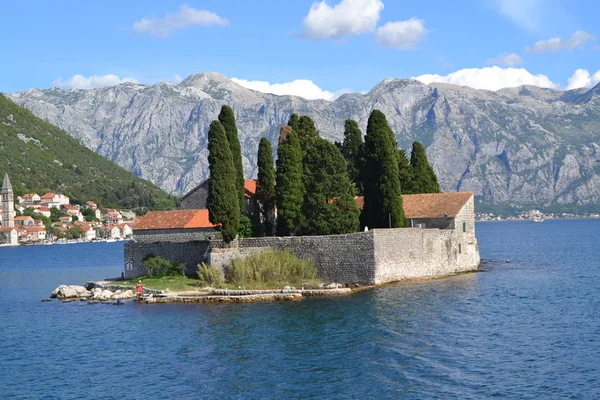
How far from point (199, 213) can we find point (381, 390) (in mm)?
32605

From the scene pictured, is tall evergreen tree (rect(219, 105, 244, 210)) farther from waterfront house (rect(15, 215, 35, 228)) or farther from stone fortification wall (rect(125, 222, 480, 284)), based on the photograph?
waterfront house (rect(15, 215, 35, 228))

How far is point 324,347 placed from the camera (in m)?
31.7

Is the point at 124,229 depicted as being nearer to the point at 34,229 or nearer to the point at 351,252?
the point at 34,229

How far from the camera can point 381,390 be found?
25344mm

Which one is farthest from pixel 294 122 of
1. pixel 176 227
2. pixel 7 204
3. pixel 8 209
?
pixel 8 209

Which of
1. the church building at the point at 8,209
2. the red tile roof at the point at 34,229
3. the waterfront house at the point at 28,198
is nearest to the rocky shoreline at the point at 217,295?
the church building at the point at 8,209

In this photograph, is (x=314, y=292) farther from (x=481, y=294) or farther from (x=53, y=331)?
(x=53, y=331)

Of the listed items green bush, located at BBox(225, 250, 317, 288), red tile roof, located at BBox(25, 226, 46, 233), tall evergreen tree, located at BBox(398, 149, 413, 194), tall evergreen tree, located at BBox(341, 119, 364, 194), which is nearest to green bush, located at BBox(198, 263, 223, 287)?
green bush, located at BBox(225, 250, 317, 288)

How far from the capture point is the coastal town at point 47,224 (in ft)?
610

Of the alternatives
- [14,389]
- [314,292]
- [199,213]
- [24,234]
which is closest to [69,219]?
[24,234]

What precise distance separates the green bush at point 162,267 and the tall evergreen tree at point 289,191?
7401 mm

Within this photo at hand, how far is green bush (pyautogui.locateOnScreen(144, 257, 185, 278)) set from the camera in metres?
52.2

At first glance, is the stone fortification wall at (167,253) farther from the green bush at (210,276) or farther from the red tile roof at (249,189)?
the red tile roof at (249,189)

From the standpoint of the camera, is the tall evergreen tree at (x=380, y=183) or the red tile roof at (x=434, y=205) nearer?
the tall evergreen tree at (x=380, y=183)
